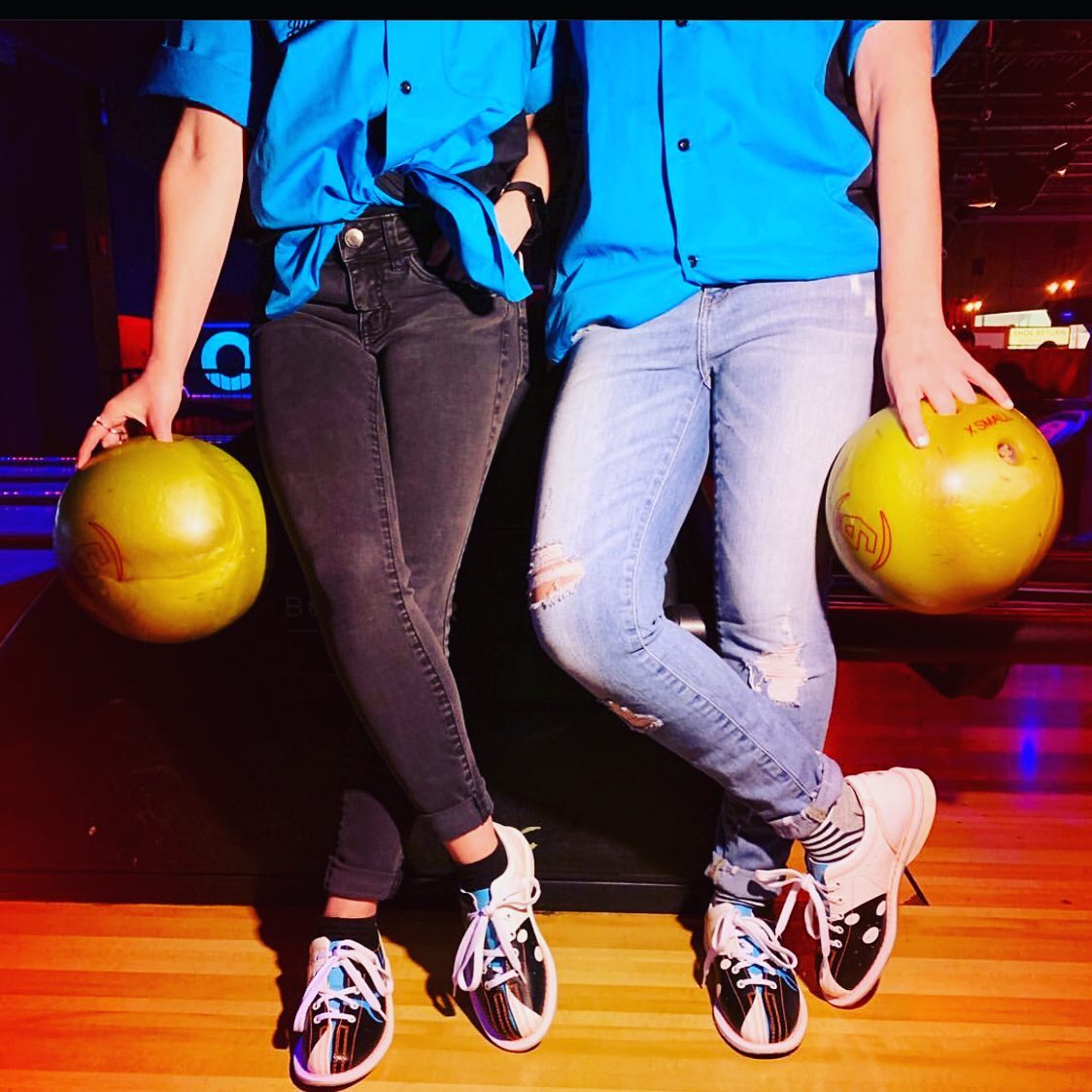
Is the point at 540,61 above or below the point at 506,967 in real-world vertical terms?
above

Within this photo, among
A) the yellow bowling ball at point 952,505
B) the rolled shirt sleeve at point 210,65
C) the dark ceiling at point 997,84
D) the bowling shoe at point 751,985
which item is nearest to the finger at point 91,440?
the rolled shirt sleeve at point 210,65

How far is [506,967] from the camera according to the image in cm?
119

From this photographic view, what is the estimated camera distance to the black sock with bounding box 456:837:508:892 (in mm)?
1185

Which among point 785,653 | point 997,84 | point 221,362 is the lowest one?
point 221,362

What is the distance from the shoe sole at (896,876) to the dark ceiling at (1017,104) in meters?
6.65

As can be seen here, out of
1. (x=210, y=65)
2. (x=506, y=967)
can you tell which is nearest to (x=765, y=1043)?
(x=506, y=967)

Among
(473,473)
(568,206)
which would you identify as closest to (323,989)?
(473,473)

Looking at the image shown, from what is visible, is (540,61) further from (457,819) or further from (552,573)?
(457,819)

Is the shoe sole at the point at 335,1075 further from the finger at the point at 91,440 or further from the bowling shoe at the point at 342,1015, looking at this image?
the finger at the point at 91,440

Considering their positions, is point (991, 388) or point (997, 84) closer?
point (991, 388)

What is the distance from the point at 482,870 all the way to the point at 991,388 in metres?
0.88

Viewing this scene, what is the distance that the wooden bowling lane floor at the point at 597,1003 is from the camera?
3.72ft

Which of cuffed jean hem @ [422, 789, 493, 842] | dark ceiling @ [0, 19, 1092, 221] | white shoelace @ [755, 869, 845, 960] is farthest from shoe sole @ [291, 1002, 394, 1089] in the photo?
dark ceiling @ [0, 19, 1092, 221]

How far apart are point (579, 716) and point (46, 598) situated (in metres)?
1.04
